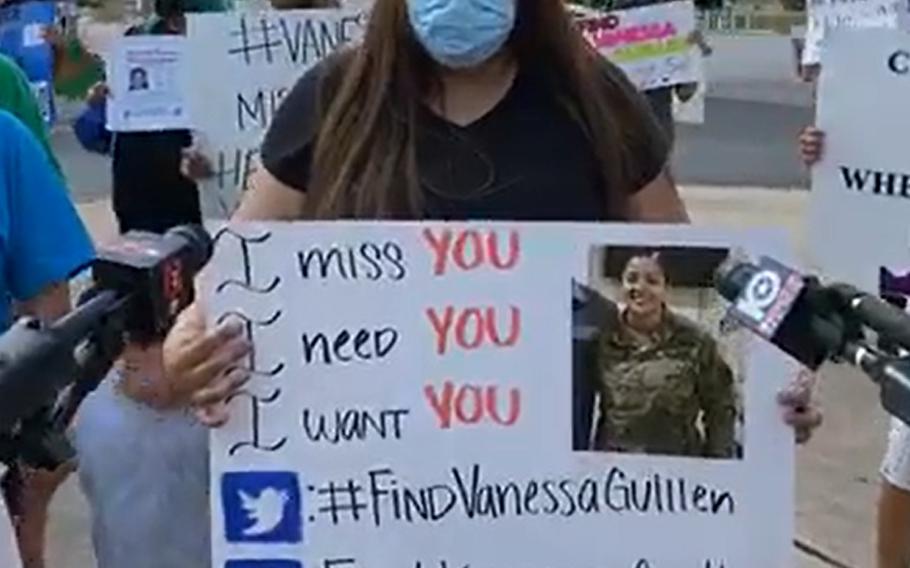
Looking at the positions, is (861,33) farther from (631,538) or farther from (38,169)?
(631,538)

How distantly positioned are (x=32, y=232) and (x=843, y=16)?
307cm

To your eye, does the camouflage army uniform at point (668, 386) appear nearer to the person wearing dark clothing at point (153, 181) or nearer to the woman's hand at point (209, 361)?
the woman's hand at point (209, 361)

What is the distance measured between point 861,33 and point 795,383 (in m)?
2.62

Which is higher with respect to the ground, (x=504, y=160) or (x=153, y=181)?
(x=504, y=160)

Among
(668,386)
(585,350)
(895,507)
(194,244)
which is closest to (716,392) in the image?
(668,386)

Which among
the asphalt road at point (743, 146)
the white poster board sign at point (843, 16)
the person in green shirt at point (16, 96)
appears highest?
the person in green shirt at point (16, 96)

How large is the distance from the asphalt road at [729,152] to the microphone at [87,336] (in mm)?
11712

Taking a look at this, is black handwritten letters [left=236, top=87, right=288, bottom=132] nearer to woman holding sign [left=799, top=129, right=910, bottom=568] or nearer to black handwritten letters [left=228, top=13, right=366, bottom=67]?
black handwritten letters [left=228, top=13, right=366, bottom=67]

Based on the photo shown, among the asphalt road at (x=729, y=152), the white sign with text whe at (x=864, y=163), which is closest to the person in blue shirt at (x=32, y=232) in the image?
the white sign with text whe at (x=864, y=163)

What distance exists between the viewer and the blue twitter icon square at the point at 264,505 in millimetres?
2674

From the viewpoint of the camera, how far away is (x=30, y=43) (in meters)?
9.39

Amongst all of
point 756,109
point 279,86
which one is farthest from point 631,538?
point 756,109

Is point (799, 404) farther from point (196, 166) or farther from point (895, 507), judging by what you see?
point (196, 166)

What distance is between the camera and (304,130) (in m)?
2.97
